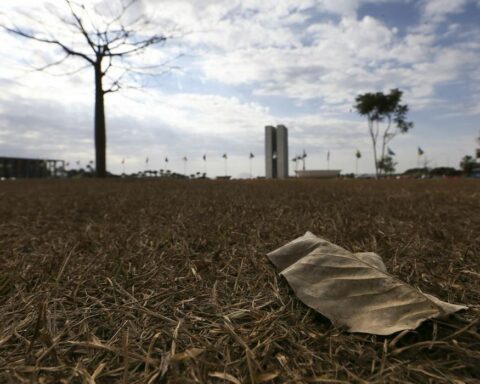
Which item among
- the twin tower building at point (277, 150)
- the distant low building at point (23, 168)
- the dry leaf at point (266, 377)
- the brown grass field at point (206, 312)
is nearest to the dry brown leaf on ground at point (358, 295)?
the brown grass field at point (206, 312)

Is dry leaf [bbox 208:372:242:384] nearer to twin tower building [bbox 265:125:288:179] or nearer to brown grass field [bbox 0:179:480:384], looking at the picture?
brown grass field [bbox 0:179:480:384]

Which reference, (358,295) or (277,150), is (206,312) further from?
(277,150)

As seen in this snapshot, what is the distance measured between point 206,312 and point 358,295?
389 millimetres

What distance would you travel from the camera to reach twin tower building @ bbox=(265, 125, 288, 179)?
43656mm

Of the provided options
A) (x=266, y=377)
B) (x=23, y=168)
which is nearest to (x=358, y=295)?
(x=266, y=377)

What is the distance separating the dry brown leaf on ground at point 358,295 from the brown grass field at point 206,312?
0.11ft

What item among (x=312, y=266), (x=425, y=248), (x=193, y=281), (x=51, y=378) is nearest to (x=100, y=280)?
(x=193, y=281)

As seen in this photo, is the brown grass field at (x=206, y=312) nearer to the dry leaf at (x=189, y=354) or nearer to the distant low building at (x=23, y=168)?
the dry leaf at (x=189, y=354)

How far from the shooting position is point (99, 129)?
1230 cm

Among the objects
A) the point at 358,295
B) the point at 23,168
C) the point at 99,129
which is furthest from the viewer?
the point at 23,168

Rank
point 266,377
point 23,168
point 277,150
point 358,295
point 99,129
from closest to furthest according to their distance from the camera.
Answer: point 266,377
point 358,295
point 99,129
point 23,168
point 277,150

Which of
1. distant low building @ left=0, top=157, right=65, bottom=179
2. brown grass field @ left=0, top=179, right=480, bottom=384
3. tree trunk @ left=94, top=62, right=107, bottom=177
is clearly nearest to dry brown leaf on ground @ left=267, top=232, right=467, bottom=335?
brown grass field @ left=0, top=179, right=480, bottom=384

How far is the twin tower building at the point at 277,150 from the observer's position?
1719 inches

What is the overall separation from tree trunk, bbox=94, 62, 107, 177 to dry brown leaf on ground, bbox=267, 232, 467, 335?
1223 centimetres
